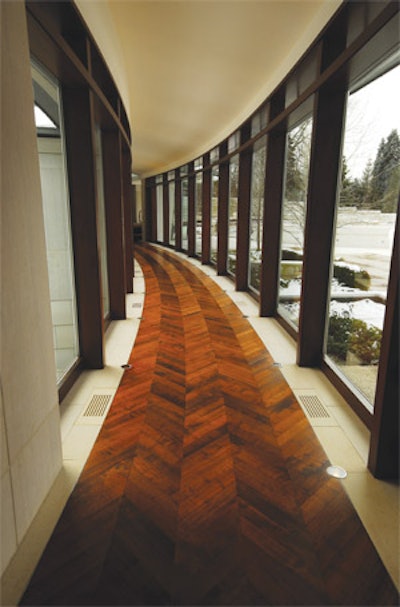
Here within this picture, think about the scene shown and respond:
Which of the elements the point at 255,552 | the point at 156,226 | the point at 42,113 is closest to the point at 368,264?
A: the point at 255,552

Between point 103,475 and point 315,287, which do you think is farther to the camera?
point 315,287

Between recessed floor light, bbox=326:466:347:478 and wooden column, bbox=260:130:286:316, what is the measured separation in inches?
128

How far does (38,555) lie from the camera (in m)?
1.60

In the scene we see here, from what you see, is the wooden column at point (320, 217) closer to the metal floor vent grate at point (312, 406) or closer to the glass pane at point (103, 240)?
the metal floor vent grate at point (312, 406)

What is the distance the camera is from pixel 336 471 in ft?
7.09

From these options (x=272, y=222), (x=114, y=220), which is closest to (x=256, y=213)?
(x=272, y=222)

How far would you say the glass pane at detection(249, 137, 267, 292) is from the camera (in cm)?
633

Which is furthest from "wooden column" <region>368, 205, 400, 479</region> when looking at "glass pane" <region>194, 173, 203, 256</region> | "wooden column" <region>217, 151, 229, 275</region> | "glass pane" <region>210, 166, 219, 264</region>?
"glass pane" <region>194, 173, 203, 256</region>

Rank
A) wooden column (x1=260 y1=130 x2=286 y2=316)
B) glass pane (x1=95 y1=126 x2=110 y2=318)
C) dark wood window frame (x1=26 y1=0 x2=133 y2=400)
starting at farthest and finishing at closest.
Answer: wooden column (x1=260 y1=130 x2=286 y2=316) < glass pane (x1=95 y1=126 x2=110 y2=318) < dark wood window frame (x1=26 y1=0 x2=133 y2=400)

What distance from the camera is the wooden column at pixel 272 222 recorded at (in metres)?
5.00

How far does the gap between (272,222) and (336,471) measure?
3.58 m

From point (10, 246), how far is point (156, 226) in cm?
1473

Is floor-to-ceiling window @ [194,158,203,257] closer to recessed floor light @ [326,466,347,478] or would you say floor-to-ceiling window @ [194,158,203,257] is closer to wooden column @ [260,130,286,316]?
wooden column @ [260,130,286,316]

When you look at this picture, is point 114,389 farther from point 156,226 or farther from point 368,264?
point 156,226
